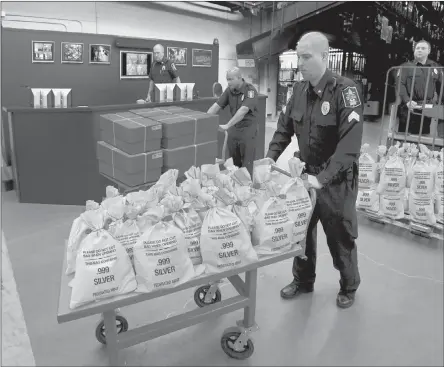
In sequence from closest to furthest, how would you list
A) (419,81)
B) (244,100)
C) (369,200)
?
(369,200)
(244,100)
(419,81)

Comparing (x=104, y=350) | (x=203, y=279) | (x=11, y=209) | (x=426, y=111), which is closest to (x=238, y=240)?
(x=203, y=279)

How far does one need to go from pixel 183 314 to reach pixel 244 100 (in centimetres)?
330

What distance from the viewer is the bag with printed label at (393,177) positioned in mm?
3830

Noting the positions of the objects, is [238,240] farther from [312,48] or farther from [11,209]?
[11,209]

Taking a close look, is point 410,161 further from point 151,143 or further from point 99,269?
point 99,269

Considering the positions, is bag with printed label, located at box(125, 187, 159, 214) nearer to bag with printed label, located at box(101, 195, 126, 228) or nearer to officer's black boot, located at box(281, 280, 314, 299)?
bag with printed label, located at box(101, 195, 126, 228)

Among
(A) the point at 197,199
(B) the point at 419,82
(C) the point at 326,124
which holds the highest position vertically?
(B) the point at 419,82

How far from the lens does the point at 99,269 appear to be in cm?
159

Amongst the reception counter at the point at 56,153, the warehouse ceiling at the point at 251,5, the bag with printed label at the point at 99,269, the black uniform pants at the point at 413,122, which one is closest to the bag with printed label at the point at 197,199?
the bag with printed label at the point at 99,269

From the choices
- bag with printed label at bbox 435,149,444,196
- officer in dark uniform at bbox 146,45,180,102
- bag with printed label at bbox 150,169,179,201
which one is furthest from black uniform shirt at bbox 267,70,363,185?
officer in dark uniform at bbox 146,45,180,102

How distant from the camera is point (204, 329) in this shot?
2.49 metres

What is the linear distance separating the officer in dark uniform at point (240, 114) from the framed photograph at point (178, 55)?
378cm

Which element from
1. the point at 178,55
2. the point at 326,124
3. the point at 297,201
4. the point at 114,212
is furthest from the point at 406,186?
the point at 178,55

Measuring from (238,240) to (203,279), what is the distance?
0.23m
